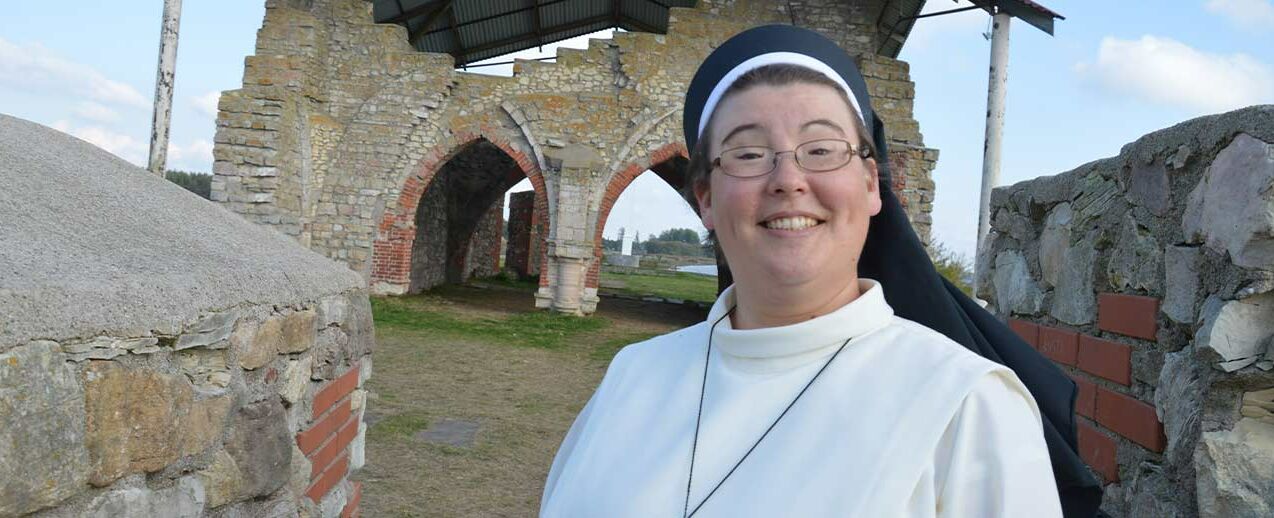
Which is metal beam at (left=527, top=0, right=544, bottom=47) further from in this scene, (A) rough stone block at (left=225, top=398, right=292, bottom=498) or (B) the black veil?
(B) the black veil

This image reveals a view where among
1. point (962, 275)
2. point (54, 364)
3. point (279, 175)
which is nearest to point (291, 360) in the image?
point (54, 364)

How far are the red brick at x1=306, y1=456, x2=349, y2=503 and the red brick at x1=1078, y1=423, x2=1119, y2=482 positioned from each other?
2.14 m

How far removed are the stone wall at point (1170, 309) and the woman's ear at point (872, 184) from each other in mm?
746

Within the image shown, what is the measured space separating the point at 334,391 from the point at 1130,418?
7.38 ft

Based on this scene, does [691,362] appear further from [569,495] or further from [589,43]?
[589,43]

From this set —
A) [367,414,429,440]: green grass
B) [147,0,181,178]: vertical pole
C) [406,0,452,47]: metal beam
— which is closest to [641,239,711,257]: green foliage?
[406,0,452,47]: metal beam

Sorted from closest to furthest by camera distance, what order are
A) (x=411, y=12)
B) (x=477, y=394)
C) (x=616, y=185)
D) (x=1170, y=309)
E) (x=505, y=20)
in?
(x=1170, y=309), (x=477, y=394), (x=616, y=185), (x=411, y=12), (x=505, y=20)

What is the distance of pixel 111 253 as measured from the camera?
1929 millimetres

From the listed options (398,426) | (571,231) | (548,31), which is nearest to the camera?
(398,426)

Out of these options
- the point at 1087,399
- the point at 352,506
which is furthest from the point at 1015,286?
the point at 352,506

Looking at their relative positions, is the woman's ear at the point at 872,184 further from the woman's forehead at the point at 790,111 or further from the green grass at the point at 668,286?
the green grass at the point at 668,286

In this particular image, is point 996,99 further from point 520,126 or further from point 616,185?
point 520,126

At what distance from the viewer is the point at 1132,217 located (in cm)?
217

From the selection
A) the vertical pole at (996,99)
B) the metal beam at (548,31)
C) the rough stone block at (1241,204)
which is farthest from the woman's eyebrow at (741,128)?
the metal beam at (548,31)
